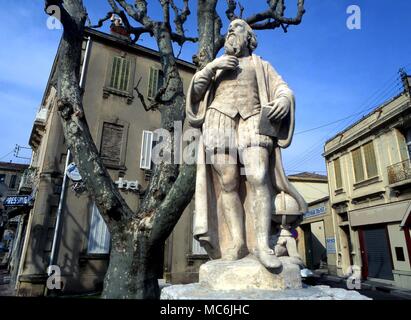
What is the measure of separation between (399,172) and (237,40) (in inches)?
562

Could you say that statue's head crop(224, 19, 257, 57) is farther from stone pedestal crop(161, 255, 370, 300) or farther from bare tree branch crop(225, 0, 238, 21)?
bare tree branch crop(225, 0, 238, 21)

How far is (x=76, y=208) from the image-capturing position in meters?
10.9

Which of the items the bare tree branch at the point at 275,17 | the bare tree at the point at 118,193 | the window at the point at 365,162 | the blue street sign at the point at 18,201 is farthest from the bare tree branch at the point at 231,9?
the window at the point at 365,162

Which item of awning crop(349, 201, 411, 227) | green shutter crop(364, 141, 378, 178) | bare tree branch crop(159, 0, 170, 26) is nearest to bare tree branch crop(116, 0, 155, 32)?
bare tree branch crop(159, 0, 170, 26)

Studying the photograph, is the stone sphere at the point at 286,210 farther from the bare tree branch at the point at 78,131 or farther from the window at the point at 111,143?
the window at the point at 111,143

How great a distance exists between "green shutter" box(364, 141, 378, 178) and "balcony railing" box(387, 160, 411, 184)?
4.17ft

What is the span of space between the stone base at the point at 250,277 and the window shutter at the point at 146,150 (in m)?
10.5

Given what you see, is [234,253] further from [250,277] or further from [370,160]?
[370,160]

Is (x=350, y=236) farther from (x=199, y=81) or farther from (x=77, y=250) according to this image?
(x=199, y=81)

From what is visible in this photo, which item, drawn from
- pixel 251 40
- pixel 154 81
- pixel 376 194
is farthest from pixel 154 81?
pixel 376 194

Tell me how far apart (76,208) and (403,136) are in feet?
50.4

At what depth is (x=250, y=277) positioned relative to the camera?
223 centimetres

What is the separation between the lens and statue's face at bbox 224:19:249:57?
10.2 ft
